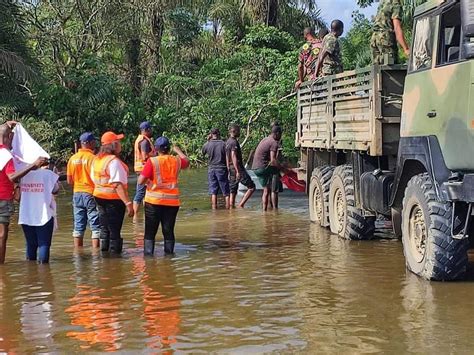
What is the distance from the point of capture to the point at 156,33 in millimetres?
35344

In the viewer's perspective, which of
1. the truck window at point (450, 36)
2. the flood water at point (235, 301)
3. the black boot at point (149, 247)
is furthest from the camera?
the black boot at point (149, 247)

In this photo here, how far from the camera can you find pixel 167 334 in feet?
20.4

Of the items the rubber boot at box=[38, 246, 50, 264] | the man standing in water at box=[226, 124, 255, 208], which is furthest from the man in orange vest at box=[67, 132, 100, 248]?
the man standing in water at box=[226, 124, 255, 208]

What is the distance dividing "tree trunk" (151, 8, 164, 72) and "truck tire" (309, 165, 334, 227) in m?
22.6

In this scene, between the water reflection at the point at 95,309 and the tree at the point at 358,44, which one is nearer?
the water reflection at the point at 95,309

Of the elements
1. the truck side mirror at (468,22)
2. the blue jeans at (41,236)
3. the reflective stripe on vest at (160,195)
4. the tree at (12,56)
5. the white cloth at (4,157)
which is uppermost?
the tree at (12,56)

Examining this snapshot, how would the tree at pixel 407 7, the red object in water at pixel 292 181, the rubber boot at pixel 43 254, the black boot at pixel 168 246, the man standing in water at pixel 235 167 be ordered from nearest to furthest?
1. the rubber boot at pixel 43 254
2. the black boot at pixel 168 246
3. the man standing in water at pixel 235 167
4. the red object in water at pixel 292 181
5. the tree at pixel 407 7

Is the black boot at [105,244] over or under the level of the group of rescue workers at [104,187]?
under

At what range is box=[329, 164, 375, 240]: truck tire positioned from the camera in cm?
1118

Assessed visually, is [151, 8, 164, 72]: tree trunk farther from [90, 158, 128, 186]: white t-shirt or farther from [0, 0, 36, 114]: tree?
[90, 158, 128, 186]: white t-shirt

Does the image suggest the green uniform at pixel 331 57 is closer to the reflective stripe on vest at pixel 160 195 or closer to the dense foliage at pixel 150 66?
the reflective stripe on vest at pixel 160 195

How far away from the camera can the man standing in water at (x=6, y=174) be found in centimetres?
941

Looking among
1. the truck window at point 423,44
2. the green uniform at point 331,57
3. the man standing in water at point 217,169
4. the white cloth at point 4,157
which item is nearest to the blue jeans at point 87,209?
the white cloth at point 4,157

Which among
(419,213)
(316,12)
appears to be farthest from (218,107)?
(419,213)
